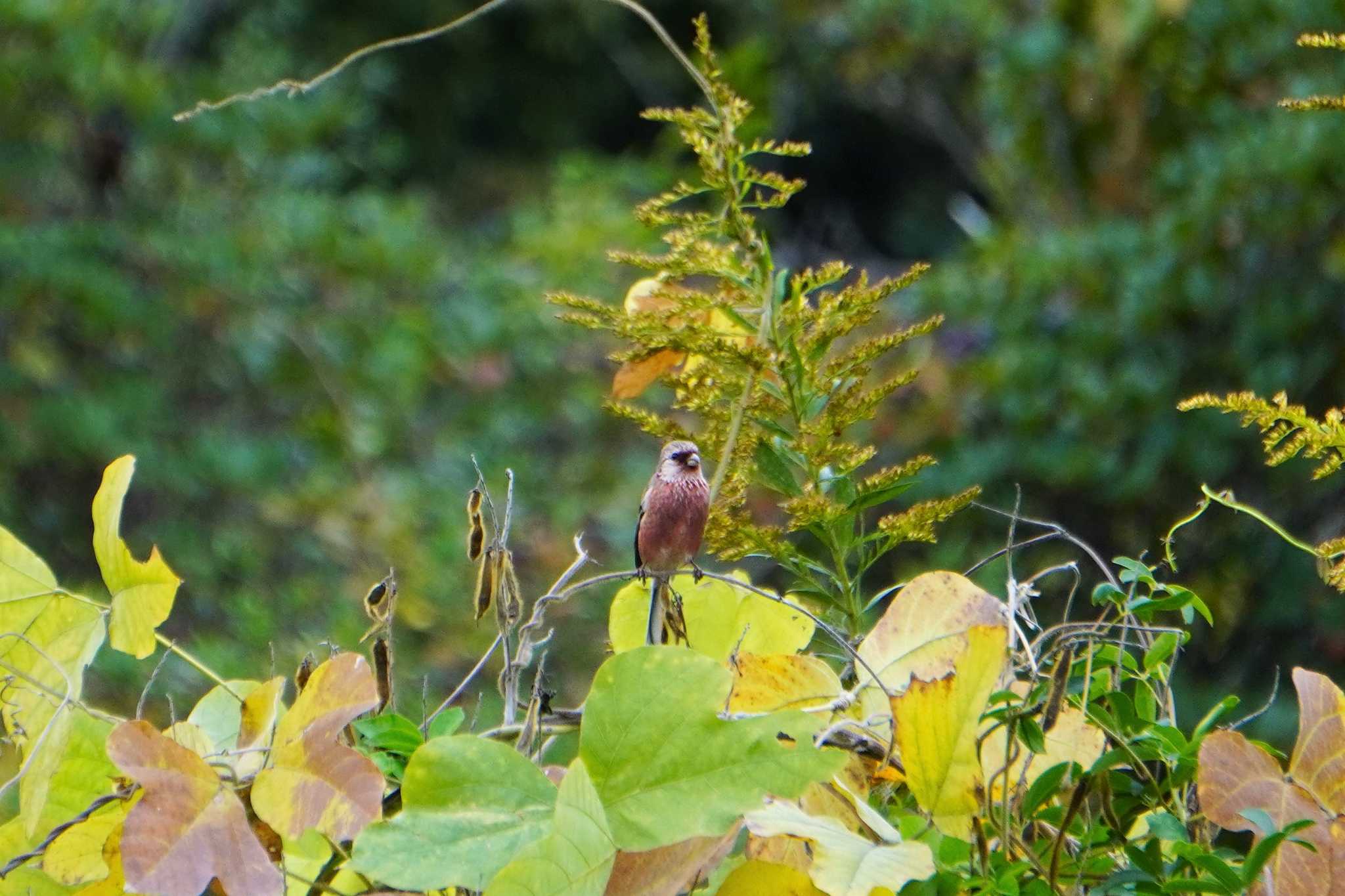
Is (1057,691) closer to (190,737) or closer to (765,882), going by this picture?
(765,882)

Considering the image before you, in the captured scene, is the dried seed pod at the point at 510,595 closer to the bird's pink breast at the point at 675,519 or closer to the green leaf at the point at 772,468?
the green leaf at the point at 772,468

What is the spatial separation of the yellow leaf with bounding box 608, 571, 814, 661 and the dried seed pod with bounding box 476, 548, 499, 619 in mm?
96

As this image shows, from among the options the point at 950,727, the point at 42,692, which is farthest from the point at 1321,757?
the point at 42,692

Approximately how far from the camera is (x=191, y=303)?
4.32 meters

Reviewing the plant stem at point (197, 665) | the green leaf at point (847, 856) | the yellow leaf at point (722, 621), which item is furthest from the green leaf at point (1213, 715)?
the plant stem at point (197, 665)

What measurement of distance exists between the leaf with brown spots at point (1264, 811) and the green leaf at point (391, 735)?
344 mm

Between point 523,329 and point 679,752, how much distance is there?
12.7 ft

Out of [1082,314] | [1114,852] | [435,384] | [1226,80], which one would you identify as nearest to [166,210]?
[435,384]

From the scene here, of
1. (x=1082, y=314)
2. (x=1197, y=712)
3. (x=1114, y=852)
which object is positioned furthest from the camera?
(x=1082, y=314)

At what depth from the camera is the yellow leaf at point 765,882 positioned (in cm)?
61

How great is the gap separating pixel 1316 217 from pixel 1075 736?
3382 millimetres

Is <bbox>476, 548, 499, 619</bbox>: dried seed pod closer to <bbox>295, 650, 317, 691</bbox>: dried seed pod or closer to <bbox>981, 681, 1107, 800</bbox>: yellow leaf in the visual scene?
<bbox>295, 650, 317, 691</bbox>: dried seed pod

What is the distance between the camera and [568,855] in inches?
22.0

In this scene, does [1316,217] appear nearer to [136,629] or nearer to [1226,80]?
[1226,80]
